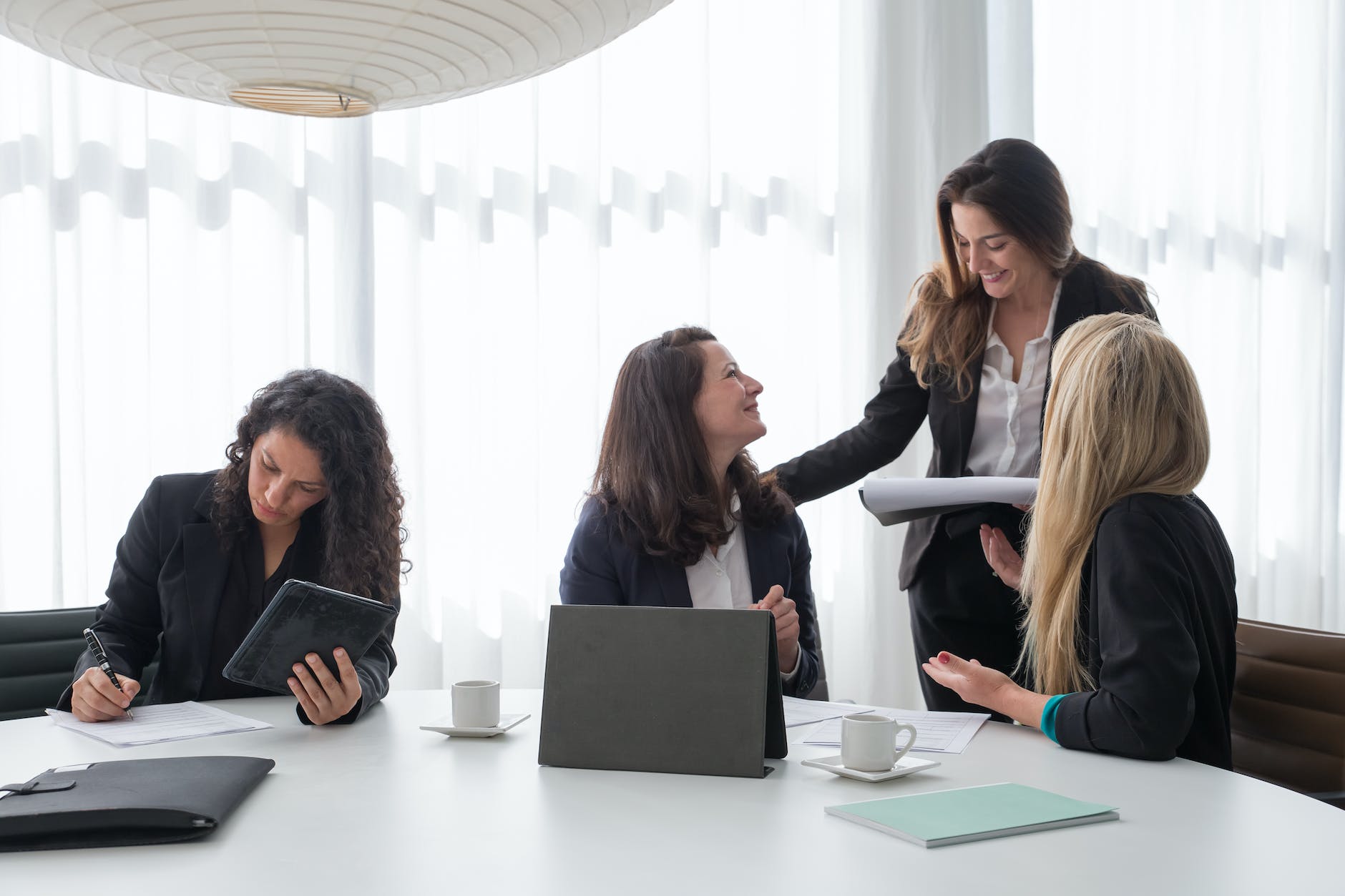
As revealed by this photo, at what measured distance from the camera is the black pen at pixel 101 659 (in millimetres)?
1709

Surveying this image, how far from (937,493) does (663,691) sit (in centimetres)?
81

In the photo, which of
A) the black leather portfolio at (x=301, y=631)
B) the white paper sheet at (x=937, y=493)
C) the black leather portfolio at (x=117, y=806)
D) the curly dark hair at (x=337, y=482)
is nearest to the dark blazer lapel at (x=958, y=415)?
the white paper sheet at (x=937, y=493)

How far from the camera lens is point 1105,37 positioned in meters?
3.86

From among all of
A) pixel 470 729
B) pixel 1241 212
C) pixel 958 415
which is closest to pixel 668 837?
pixel 470 729

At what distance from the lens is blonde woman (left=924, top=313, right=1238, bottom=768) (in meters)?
1.41

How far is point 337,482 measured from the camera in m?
2.07

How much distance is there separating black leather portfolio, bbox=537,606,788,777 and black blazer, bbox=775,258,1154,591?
1.01 m

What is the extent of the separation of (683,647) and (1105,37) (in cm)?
332

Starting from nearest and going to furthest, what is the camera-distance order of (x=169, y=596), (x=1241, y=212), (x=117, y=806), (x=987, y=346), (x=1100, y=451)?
(x=117, y=806)
(x=1100, y=451)
(x=169, y=596)
(x=987, y=346)
(x=1241, y=212)

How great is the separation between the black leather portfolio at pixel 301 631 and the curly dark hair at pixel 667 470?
0.54 m

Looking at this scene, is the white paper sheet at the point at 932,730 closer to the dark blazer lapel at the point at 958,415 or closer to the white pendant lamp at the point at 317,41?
the dark blazer lapel at the point at 958,415

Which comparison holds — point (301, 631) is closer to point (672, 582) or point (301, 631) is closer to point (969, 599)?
point (672, 582)

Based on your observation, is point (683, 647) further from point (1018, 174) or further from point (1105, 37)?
point (1105, 37)

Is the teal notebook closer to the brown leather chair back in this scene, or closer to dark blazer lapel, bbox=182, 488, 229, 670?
the brown leather chair back
